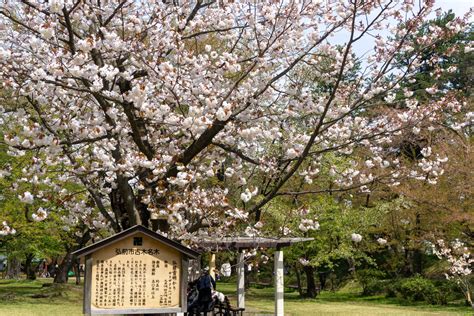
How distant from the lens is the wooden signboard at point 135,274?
5.93 metres

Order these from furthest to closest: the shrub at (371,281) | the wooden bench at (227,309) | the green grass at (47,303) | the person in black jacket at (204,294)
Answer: the shrub at (371,281) → the green grass at (47,303) → the wooden bench at (227,309) → the person in black jacket at (204,294)

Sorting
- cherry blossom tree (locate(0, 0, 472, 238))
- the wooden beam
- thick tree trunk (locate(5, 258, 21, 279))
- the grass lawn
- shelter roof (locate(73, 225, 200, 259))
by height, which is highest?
cherry blossom tree (locate(0, 0, 472, 238))

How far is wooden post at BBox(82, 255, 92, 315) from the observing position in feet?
19.3

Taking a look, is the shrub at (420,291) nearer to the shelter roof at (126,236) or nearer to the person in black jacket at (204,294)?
the person in black jacket at (204,294)

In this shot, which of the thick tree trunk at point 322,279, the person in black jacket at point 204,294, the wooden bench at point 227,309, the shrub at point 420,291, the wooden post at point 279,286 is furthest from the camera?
the thick tree trunk at point 322,279

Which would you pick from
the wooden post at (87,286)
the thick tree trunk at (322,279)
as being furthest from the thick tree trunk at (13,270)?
the wooden post at (87,286)

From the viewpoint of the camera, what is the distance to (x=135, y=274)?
6.04 meters

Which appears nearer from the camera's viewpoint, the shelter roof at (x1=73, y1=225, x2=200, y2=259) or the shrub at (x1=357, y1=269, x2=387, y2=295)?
the shelter roof at (x1=73, y1=225, x2=200, y2=259)

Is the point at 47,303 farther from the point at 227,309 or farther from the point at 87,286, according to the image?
the point at 87,286

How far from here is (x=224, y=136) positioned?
7.49 m

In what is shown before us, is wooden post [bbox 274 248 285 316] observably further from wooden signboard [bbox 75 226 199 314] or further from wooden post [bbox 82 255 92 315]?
wooden post [bbox 82 255 92 315]

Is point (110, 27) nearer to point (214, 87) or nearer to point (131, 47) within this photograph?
point (131, 47)

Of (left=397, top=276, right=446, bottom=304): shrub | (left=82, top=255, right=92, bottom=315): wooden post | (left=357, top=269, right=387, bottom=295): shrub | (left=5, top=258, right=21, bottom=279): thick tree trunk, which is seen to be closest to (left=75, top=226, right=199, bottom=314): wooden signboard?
(left=82, top=255, right=92, bottom=315): wooden post

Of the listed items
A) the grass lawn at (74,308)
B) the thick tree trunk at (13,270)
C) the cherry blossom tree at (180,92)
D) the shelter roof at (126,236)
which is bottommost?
the grass lawn at (74,308)
